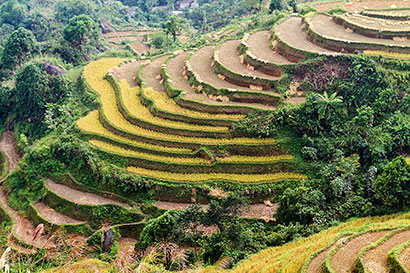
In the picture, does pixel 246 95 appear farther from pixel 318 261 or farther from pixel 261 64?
pixel 318 261

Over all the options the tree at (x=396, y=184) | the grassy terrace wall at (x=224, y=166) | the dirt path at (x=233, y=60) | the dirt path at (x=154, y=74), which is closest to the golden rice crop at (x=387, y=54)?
the dirt path at (x=233, y=60)

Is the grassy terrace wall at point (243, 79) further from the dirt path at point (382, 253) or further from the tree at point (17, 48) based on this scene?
the tree at point (17, 48)

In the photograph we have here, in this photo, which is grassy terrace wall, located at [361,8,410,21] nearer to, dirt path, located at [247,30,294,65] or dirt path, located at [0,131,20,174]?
dirt path, located at [247,30,294,65]

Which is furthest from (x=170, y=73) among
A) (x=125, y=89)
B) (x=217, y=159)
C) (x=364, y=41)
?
(x=364, y=41)

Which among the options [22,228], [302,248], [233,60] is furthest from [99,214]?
[233,60]

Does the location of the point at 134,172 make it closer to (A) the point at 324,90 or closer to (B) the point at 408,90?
(A) the point at 324,90

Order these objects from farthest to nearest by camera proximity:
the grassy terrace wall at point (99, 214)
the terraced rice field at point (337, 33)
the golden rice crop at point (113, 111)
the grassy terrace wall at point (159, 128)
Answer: the terraced rice field at point (337, 33), the grassy terrace wall at point (159, 128), the golden rice crop at point (113, 111), the grassy terrace wall at point (99, 214)

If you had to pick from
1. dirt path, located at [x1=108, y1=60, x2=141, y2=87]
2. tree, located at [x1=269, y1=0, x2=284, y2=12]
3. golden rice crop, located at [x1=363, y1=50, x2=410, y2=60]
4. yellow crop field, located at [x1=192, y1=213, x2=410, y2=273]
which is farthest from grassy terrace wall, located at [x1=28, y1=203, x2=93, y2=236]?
tree, located at [x1=269, y1=0, x2=284, y2=12]

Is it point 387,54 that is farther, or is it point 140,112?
point 387,54
